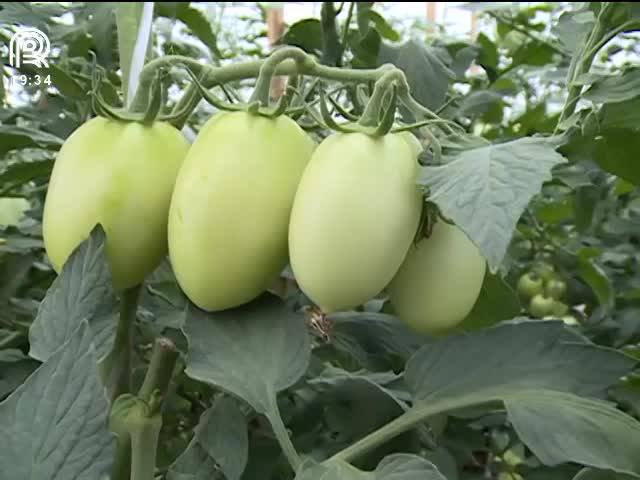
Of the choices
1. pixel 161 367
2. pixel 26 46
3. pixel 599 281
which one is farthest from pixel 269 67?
pixel 599 281

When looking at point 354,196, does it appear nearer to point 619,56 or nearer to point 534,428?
point 534,428

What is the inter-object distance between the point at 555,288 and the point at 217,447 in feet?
1.42

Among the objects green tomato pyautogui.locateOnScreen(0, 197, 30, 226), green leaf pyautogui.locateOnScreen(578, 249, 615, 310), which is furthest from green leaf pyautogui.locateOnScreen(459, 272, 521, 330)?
green tomato pyautogui.locateOnScreen(0, 197, 30, 226)

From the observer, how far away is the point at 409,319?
0.35 metres

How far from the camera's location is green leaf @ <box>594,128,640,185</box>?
14.5 inches

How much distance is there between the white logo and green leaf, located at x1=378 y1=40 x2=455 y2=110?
21 centimetres

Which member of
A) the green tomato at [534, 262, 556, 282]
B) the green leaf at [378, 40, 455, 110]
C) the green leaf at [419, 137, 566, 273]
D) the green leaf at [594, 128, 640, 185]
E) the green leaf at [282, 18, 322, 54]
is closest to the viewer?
the green leaf at [419, 137, 566, 273]

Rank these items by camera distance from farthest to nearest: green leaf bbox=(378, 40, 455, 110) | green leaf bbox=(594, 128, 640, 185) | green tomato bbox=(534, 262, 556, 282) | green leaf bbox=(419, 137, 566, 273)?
green tomato bbox=(534, 262, 556, 282) < green leaf bbox=(378, 40, 455, 110) < green leaf bbox=(594, 128, 640, 185) < green leaf bbox=(419, 137, 566, 273)

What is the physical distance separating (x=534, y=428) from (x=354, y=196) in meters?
0.11

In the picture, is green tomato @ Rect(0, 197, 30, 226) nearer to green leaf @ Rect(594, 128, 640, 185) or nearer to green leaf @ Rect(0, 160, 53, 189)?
green leaf @ Rect(0, 160, 53, 189)

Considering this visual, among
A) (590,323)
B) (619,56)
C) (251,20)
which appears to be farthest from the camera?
(251,20)

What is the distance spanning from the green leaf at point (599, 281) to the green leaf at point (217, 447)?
0.37 m

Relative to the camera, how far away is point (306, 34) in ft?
2.04

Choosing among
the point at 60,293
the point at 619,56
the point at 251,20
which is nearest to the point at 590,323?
the point at 60,293
